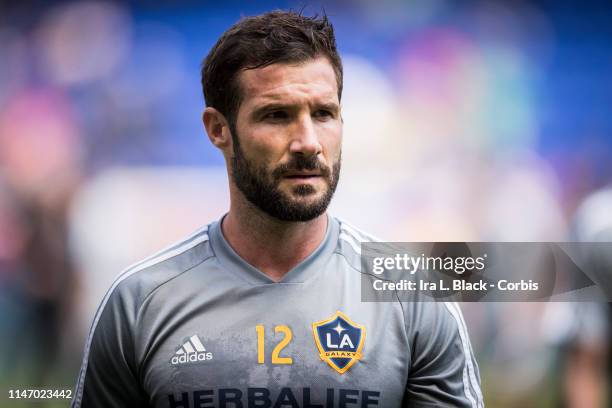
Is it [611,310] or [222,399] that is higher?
[611,310]

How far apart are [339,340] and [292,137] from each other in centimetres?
61

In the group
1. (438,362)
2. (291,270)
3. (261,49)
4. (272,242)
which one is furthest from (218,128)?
(438,362)

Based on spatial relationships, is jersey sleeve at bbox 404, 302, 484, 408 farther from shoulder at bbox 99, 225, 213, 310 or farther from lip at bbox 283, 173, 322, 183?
shoulder at bbox 99, 225, 213, 310

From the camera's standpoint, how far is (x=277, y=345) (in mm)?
2098

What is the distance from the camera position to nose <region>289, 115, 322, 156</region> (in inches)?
80.7

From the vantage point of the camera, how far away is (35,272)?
3.42 meters

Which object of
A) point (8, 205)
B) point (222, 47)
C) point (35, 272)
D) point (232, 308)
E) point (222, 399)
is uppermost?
point (222, 47)

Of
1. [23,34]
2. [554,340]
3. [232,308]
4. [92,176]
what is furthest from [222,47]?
[554,340]

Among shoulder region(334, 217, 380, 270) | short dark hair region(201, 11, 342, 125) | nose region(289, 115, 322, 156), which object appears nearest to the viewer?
nose region(289, 115, 322, 156)

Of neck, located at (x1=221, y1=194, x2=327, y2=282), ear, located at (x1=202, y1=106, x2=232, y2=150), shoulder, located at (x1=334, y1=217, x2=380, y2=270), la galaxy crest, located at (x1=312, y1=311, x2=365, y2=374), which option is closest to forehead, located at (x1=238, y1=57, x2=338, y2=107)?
ear, located at (x1=202, y1=106, x2=232, y2=150)

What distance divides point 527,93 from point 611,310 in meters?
1.07

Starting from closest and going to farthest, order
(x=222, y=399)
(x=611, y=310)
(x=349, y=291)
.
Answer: (x=222, y=399)
(x=349, y=291)
(x=611, y=310)

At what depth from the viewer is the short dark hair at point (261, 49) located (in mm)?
2152

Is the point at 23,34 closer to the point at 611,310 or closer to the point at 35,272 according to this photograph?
the point at 35,272
